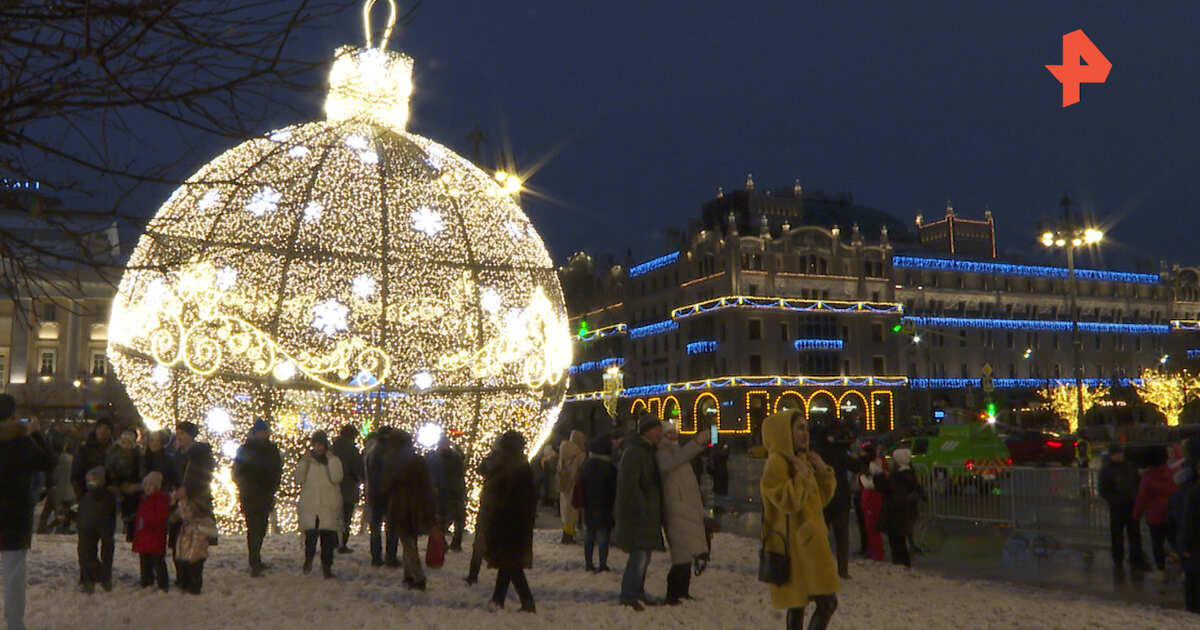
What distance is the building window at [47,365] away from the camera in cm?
6743

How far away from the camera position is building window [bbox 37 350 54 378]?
6743 cm

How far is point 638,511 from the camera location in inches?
345

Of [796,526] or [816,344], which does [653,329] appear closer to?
[816,344]

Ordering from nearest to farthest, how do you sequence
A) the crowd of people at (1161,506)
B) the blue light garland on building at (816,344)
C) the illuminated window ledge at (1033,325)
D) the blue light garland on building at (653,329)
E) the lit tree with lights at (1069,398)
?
the crowd of people at (1161,506)
the lit tree with lights at (1069,398)
the blue light garland on building at (816,344)
the blue light garland on building at (653,329)
the illuminated window ledge at (1033,325)

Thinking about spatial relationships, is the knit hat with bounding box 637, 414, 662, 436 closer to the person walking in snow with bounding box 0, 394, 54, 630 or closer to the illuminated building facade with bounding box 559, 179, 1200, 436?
the person walking in snow with bounding box 0, 394, 54, 630

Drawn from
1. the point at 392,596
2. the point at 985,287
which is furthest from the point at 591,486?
the point at 985,287

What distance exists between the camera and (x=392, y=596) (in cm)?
929

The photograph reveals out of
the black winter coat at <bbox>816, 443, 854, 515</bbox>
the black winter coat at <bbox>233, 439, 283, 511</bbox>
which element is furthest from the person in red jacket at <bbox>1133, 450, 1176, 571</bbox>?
the black winter coat at <bbox>233, 439, 283, 511</bbox>

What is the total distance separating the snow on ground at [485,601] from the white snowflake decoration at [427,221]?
377cm

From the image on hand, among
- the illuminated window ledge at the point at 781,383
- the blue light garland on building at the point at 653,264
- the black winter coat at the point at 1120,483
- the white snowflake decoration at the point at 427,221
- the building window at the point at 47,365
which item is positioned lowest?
the black winter coat at the point at 1120,483

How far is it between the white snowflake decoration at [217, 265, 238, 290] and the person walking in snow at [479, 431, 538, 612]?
4562 millimetres

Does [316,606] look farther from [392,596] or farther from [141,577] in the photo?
[141,577]

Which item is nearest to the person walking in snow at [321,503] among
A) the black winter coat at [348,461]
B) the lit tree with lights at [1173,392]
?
the black winter coat at [348,461]

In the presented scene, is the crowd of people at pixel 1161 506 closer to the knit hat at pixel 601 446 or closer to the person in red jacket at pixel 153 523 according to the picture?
the knit hat at pixel 601 446
